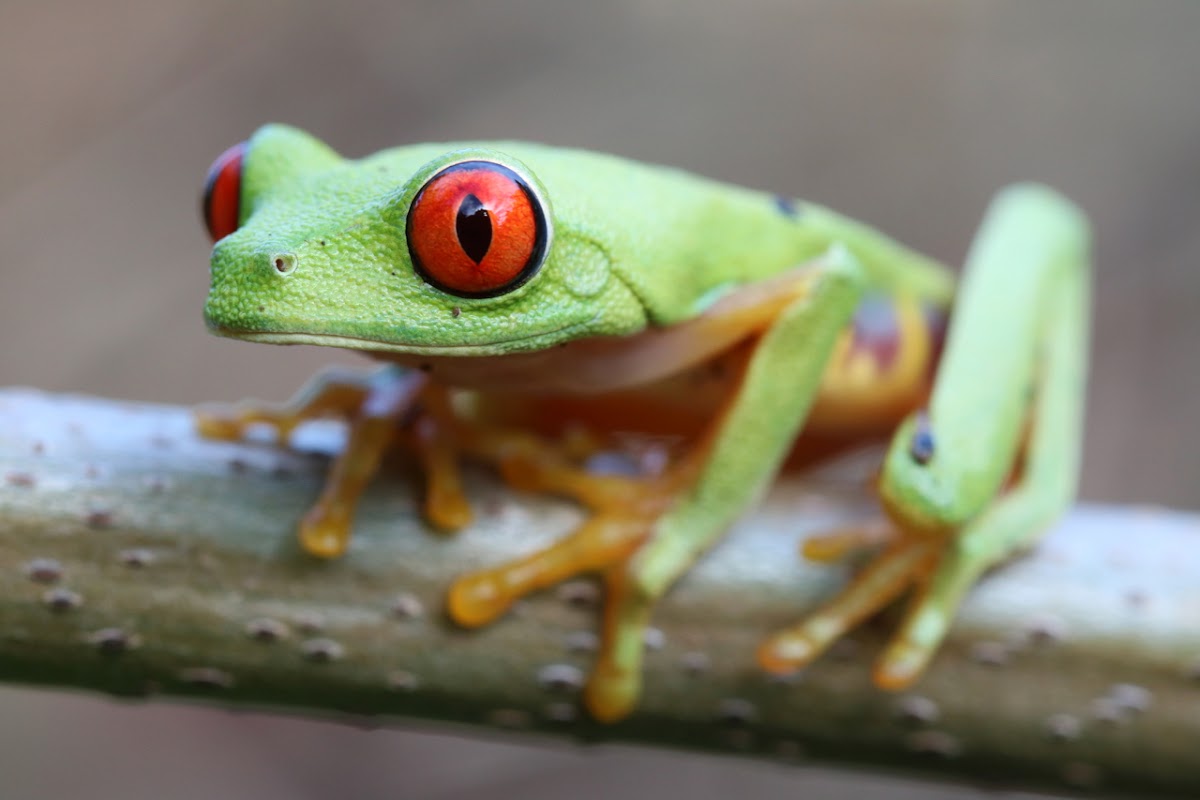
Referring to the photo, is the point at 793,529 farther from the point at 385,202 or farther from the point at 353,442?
the point at 385,202

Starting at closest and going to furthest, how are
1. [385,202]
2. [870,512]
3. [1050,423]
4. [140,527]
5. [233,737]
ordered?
[385,202]
[140,527]
[870,512]
[1050,423]
[233,737]

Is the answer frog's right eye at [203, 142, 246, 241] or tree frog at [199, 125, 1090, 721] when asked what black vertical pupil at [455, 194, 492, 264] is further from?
frog's right eye at [203, 142, 246, 241]

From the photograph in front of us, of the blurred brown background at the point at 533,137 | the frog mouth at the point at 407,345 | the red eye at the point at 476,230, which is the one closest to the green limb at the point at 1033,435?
the frog mouth at the point at 407,345

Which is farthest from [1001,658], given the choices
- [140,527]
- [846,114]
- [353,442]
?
[846,114]

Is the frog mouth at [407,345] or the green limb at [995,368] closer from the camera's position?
the frog mouth at [407,345]

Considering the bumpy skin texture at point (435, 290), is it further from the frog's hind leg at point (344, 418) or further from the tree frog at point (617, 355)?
the frog's hind leg at point (344, 418)

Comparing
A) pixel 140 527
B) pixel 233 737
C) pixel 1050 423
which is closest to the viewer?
pixel 140 527

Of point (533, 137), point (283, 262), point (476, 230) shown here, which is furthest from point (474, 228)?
point (533, 137)
